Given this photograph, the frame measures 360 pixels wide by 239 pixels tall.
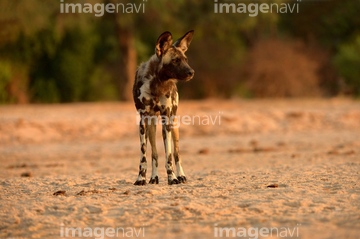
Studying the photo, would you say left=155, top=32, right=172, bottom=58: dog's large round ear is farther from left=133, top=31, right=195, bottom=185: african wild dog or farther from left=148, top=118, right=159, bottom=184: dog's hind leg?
left=148, top=118, right=159, bottom=184: dog's hind leg

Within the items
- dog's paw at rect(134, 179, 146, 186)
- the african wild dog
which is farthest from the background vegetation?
dog's paw at rect(134, 179, 146, 186)

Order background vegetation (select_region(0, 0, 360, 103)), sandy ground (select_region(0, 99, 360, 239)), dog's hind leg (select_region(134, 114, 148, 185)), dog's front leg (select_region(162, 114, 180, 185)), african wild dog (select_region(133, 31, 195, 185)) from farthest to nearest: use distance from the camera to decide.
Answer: background vegetation (select_region(0, 0, 360, 103)) → dog's hind leg (select_region(134, 114, 148, 185)) → dog's front leg (select_region(162, 114, 180, 185)) → african wild dog (select_region(133, 31, 195, 185)) → sandy ground (select_region(0, 99, 360, 239))

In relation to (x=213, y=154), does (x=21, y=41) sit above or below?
above

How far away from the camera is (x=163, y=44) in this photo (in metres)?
11.1

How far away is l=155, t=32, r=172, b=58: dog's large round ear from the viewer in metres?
11.1

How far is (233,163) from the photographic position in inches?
624

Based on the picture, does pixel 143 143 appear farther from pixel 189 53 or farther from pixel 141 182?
pixel 189 53

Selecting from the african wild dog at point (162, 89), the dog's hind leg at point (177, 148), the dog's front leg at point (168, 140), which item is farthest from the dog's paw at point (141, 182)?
the dog's hind leg at point (177, 148)

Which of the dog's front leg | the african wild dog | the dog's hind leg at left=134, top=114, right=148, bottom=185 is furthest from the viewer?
the dog's hind leg at left=134, top=114, right=148, bottom=185

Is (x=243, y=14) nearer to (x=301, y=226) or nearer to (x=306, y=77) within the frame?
(x=306, y=77)

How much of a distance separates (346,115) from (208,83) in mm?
16505

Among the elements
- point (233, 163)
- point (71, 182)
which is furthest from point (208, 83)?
point (71, 182)

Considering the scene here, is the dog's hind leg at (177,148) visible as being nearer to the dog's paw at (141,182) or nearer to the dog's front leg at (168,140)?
the dog's front leg at (168,140)

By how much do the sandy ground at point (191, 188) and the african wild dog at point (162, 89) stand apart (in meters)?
0.64
